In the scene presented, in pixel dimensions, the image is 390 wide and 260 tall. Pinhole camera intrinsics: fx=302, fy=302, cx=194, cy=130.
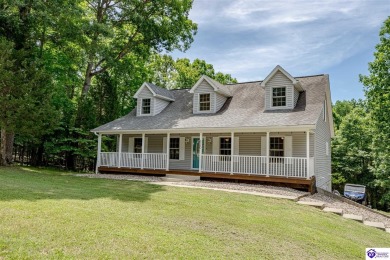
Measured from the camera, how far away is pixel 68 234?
16.5ft

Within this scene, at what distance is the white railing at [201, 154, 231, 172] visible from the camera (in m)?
15.1

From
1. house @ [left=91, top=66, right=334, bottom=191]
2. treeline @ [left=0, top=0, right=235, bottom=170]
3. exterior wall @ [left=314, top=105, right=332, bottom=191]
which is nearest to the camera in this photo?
house @ [left=91, top=66, right=334, bottom=191]

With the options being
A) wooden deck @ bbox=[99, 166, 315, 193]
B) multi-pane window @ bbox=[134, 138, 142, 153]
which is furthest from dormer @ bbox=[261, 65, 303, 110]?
multi-pane window @ bbox=[134, 138, 142, 153]

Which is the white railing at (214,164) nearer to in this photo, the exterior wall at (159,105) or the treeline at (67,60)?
the exterior wall at (159,105)

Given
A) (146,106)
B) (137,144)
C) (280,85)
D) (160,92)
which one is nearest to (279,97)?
(280,85)

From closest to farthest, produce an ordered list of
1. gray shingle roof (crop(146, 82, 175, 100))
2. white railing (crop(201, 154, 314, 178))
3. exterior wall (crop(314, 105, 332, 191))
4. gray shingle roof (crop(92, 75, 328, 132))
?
white railing (crop(201, 154, 314, 178)) < gray shingle roof (crop(92, 75, 328, 132)) < exterior wall (crop(314, 105, 332, 191)) < gray shingle roof (crop(146, 82, 175, 100))

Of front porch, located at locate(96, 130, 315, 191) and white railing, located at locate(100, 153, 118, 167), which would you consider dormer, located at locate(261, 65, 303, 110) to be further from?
white railing, located at locate(100, 153, 118, 167)

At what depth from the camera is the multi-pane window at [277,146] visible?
1505cm

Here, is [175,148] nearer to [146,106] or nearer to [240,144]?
[146,106]

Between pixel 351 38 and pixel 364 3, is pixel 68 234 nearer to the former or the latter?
pixel 364 3

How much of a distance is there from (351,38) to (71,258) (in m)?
18.1

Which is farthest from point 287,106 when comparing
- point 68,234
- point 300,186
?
point 68,234

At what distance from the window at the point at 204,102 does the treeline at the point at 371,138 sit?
39.0 feet

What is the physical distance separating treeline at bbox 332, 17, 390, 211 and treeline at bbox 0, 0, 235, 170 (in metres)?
14.2
